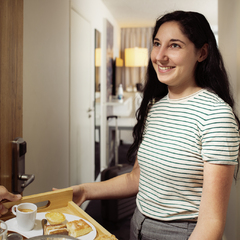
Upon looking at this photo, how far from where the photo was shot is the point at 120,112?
5.87 meters

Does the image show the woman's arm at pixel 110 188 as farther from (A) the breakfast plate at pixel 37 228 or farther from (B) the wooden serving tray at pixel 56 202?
(A) the breakfast plate at pixel 37 228

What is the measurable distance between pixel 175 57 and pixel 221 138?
353 mm

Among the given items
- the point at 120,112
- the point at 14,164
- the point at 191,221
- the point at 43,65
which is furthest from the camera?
the point at 120,112

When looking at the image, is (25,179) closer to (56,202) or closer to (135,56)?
(56,202)

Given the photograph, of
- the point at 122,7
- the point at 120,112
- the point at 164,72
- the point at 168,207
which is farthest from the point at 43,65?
the point at 120,112

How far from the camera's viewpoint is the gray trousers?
1086mm

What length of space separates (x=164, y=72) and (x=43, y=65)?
48.6 inches

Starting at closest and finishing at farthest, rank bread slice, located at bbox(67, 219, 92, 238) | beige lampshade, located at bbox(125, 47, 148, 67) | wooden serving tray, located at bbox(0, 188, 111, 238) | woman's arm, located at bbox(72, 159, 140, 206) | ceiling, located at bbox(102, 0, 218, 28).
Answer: bread slice, located at bbox(67, 219, 92, 238), wooden serving tray, located at bbox(0, 188, 111, 238), woman's arm, located at bbox(72, 159, 140, 206), ceiling, located at bbox(102, 0, 218, 28), beige lampshade, located at bbox(125, 47, 148, 67)

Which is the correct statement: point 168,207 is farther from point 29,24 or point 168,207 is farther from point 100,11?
point 100,11

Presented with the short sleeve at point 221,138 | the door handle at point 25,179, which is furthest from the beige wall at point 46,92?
the short sleeve at point 221,138

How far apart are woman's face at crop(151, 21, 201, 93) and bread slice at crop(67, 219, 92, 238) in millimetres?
607

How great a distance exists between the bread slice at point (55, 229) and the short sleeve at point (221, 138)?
508 mm

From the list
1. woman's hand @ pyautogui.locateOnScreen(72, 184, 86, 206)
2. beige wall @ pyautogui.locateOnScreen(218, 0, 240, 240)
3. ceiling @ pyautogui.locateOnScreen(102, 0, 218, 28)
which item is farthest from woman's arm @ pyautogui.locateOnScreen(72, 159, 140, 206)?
ceiling @ pyautogui.locateOnScreen(102, 0, 218, 28)

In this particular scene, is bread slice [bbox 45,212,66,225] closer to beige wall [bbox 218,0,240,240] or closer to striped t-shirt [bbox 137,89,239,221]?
striped t-shirt [bbox 137,89,239,221]
